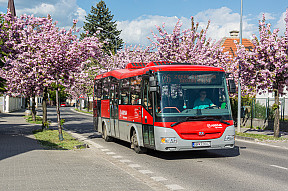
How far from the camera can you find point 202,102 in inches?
495

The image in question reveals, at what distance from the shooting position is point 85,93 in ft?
231

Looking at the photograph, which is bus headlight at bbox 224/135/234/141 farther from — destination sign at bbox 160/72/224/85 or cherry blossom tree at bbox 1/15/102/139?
Result: cherry blossom tree at bbox 1/15/102/139

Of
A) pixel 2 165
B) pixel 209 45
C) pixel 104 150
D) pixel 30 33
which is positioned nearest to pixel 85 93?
pixel 209 45

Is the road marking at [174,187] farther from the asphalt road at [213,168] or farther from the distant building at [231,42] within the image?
the distant building at [231,42]

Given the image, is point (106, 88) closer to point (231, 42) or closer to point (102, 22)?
point (231, 42)

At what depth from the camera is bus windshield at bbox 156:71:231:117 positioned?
12.4m

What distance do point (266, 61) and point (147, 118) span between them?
30.7 ft

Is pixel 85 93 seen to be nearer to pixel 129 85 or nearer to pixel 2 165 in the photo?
pixel 129 85

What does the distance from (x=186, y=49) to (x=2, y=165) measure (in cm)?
2025

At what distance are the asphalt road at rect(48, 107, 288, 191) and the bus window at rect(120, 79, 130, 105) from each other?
6.16 ft

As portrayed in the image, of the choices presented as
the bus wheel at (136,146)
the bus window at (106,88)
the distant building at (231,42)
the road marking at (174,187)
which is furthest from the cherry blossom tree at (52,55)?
the distant building at (231,42)

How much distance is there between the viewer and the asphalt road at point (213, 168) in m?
8.84

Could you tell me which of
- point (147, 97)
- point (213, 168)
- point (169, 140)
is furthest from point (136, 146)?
point (213, 168)

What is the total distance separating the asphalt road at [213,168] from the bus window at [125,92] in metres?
1.88
